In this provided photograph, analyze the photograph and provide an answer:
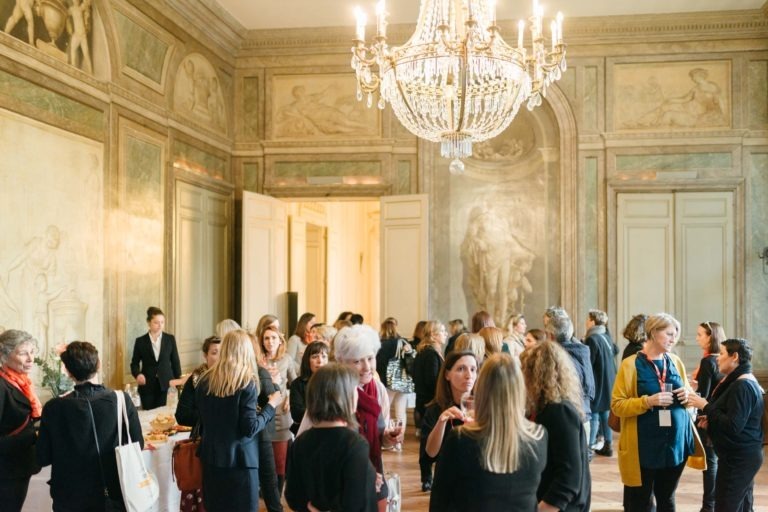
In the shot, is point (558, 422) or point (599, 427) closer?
point (558, 422)

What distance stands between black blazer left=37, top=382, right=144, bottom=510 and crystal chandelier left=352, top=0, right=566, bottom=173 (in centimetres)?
362

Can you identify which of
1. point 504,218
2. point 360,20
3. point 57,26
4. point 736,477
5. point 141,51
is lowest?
point 736,477

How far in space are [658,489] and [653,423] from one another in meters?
0.42

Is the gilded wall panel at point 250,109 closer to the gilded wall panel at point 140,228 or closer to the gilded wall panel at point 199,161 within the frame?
the gilded wall panel at point 199,161

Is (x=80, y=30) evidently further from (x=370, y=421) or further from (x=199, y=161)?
(x=370, y=421)

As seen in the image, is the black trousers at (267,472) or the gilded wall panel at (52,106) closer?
the black trousers at (267,472)

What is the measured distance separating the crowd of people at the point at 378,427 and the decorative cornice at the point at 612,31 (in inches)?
247

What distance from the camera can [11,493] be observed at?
391 centimetres

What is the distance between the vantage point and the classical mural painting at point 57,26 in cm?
636

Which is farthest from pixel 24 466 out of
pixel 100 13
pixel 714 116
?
pixel 714 116

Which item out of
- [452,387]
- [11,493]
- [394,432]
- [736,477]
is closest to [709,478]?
[736,477]

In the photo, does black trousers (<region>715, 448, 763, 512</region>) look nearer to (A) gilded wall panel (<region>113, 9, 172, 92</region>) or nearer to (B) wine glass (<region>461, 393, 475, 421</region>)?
(B) wine glass (<region>461, 393, 475, 421</region>)

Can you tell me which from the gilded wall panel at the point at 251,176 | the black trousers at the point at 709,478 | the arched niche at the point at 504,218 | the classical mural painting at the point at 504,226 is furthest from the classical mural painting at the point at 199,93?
the black trousers at the point at 709,478

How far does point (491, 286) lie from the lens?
1087cm
